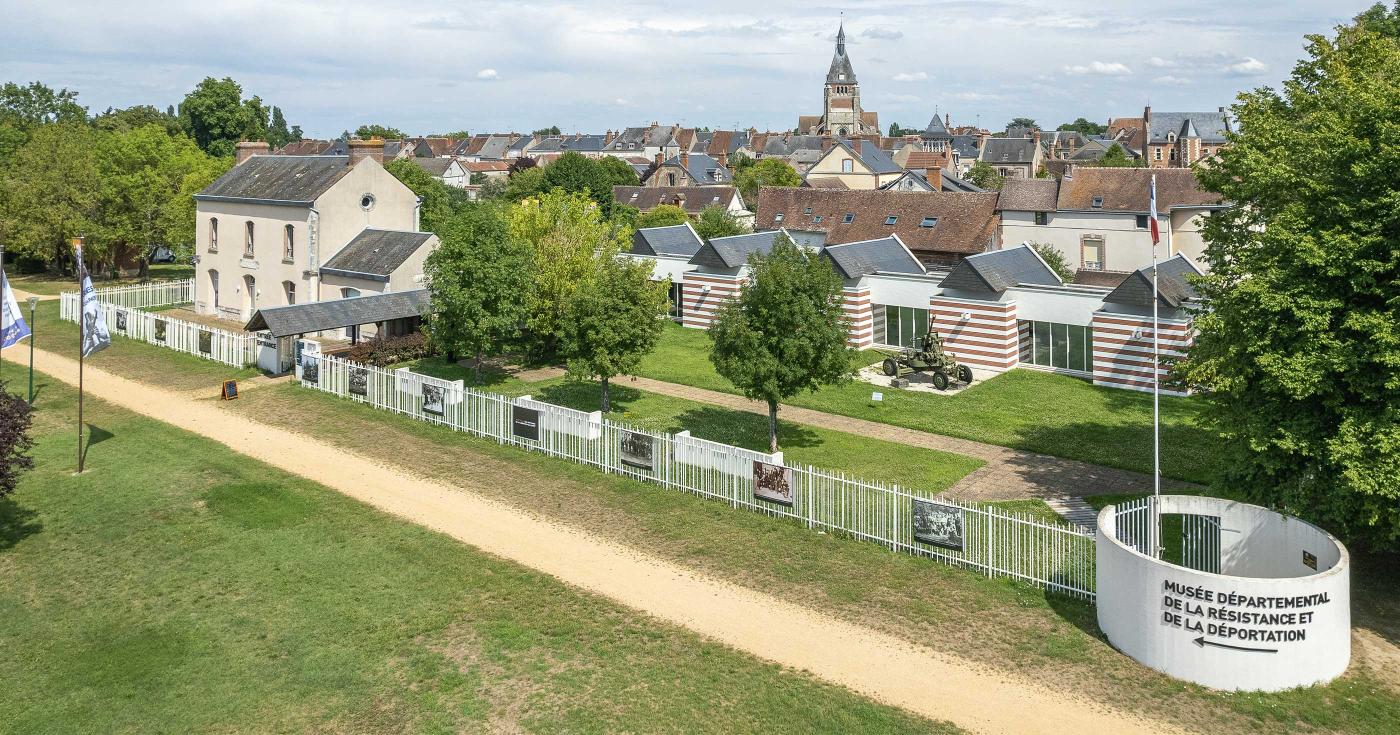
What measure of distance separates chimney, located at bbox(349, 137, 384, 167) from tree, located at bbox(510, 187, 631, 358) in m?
9.65

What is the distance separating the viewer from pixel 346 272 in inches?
1672

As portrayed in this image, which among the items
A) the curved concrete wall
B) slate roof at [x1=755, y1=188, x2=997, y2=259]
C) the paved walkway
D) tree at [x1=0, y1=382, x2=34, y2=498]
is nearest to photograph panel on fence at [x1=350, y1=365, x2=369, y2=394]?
tree at [x1=0, y1=382, x2=34, y2=498]

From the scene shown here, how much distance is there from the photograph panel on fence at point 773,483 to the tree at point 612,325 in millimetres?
8306

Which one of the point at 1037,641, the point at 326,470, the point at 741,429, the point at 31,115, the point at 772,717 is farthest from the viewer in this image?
the point at 31,115

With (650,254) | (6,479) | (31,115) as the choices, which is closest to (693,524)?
(6,479)

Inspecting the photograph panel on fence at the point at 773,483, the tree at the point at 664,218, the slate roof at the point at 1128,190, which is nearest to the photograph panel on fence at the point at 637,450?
the photograph panel on fence at the point at 773,483

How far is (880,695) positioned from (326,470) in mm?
16555

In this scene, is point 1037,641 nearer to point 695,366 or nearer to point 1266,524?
point 1266,524

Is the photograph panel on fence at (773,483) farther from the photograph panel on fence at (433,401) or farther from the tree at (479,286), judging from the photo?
the tree at (479,286)

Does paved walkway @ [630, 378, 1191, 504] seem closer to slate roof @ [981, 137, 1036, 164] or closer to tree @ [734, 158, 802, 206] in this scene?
tree @ [734, 158, 802, 206]

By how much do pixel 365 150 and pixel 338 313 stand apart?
1168cm

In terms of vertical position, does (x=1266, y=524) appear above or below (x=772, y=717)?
above

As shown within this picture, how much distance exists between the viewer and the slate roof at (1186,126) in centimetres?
11894

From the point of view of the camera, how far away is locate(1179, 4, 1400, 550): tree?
17.2 metres
